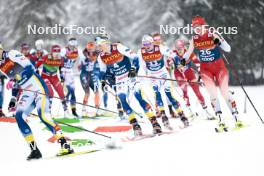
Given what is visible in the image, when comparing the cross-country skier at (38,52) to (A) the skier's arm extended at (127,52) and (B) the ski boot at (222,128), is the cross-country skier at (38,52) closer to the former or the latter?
(A) the skier's arm extended at (127,52)

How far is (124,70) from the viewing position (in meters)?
10.2

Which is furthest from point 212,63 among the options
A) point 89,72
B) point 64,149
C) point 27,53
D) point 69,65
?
point 27,53

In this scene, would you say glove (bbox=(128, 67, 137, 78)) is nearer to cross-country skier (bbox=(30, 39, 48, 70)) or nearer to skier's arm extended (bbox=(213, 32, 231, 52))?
skier's arm extended (bbox=(213, 32, 231, 52))

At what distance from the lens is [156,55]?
11602 millimetres

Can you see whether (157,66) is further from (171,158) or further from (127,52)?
(171,158)

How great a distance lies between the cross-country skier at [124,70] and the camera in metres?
10.0

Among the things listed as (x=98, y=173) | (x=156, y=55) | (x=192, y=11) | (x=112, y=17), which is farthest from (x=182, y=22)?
(x=98, y=173)

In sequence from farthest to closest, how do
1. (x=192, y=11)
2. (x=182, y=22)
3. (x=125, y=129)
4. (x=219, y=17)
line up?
(x=182, y=22), (x=192, y=11), (x=219, y=17), (x=125, y=129)

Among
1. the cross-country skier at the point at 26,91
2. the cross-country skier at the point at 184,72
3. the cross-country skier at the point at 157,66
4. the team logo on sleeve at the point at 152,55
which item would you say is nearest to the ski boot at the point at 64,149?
the cross-country skier at the point at 26,91

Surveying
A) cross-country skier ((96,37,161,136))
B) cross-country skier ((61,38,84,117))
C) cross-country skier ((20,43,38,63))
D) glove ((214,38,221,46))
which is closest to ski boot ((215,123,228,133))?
cross-country skier ((96,37,161,136))

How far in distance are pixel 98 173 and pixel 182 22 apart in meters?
25.2

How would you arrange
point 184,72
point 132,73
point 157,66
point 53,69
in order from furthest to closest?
point 53,69 → point 184,72 → point 157,66 → point 132,73

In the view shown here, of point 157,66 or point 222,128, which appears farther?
point 157,66

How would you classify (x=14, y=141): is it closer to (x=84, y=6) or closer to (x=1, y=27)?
(x=1, y=27)
